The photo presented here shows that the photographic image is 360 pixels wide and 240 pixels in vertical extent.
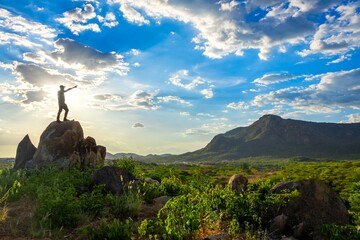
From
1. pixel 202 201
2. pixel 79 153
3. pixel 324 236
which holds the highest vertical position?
pixel 79 153

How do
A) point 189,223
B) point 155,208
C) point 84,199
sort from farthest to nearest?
point 155,208
point 84,199
point 189,223

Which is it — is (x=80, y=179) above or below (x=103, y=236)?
above

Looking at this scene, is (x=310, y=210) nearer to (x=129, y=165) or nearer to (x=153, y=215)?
(x=153, y=215)

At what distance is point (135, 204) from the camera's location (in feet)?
38.0

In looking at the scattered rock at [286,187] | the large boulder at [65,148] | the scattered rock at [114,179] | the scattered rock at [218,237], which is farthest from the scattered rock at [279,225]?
the large boulder at [65,148]

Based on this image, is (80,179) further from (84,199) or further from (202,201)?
(202,201)

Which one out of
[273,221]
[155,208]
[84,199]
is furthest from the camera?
[155,208]

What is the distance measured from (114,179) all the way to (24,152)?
13169 millimetres

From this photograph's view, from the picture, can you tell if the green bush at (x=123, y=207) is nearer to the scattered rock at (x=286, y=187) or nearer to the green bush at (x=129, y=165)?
the scattered rock at (x=286, y=187)

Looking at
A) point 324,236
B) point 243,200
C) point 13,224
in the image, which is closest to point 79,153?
point 13,224

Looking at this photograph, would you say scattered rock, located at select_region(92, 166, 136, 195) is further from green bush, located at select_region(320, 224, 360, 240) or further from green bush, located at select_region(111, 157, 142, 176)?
green bush, located at select_region(320, 224, 360, 240)

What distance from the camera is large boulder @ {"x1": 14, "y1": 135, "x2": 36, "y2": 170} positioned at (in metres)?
24.3

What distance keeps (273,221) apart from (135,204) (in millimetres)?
4351

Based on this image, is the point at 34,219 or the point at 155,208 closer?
the point at 34,219
